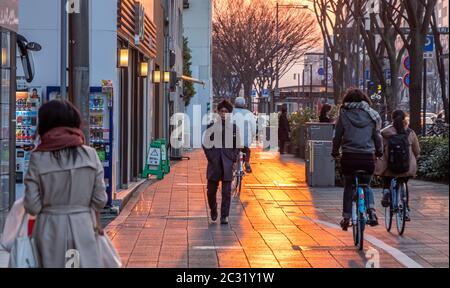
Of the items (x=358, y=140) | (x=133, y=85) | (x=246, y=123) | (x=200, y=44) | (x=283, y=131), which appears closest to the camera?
(x=358, y=140)

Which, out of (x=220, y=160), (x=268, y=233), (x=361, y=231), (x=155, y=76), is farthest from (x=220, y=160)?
(x=155, y=76)

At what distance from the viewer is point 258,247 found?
940cm

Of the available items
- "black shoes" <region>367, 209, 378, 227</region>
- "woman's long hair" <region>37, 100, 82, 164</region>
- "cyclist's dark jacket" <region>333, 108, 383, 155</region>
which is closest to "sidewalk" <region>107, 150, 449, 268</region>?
"black shoes" <region>367, 209, 378, 227</region>

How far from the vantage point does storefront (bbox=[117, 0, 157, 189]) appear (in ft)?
50.2

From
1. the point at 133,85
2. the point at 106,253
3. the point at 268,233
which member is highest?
the point at 133,85

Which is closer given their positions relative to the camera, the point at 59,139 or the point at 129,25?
the point at 59,139

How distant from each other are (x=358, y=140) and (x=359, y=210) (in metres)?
0.79

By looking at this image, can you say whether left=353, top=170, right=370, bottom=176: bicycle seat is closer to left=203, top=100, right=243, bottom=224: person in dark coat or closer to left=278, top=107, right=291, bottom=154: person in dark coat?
left=203, top=100, right=243, bottom=224: person in dark coat

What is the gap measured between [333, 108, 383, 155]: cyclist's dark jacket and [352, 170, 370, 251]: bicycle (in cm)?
28

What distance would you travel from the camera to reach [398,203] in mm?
10414

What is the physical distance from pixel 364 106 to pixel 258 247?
6.60 feet

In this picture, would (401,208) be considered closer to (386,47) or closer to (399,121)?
(399,121)

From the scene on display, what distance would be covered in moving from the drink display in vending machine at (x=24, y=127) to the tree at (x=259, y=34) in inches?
1383

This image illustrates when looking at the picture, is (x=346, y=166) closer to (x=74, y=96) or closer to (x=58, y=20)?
(x=74, y=96)
